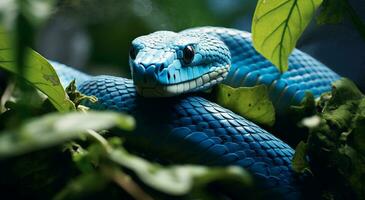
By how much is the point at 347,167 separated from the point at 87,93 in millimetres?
805

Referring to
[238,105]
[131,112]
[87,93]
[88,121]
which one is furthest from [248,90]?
[88,121]

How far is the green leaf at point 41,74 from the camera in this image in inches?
46.4

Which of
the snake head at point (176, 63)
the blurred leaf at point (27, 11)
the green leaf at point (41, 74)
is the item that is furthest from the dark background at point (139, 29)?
the blurred leaf at point (27, 11)

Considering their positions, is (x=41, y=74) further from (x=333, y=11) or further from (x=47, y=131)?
(x=333, y=11)

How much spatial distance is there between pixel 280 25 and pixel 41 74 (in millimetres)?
677

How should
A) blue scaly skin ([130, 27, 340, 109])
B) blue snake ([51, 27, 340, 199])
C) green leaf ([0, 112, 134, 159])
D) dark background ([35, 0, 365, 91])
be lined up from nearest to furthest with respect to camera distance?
green leaf ([0, 112, 134, 159])
blue snake ([51, 27, 340, 199])
blue scaly skin ([130, 27, 340, 109])
dark background ([35, 0, 365, 91])

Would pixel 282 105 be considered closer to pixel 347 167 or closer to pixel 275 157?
pixel 275 157

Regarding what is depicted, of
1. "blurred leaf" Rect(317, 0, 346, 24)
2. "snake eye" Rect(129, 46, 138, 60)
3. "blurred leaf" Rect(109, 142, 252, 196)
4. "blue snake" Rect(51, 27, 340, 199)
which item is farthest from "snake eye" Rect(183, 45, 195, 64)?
"blurred leaf" Rect(109, 142, 252, 196)

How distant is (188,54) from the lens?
183cm

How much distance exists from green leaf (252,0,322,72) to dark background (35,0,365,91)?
1.83ft

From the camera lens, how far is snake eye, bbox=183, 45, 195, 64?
1.81 meters

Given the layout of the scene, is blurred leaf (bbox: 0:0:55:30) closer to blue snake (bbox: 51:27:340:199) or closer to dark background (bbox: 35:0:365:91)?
blue snake (bbox: 51:27:340:199)

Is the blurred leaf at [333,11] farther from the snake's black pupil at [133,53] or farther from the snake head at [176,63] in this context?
the snake's black pupil at [133,53]

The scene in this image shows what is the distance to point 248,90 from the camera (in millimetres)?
1617
